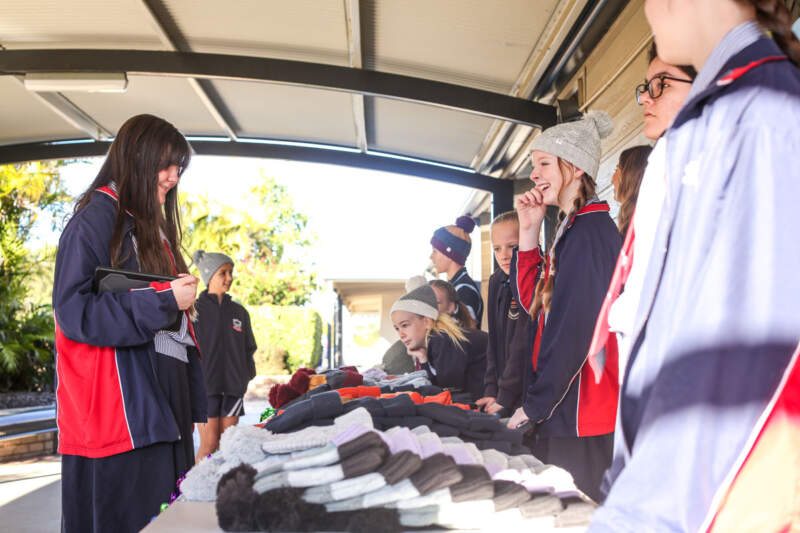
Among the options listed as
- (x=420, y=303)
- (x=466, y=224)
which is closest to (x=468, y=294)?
(x=466, y=224)

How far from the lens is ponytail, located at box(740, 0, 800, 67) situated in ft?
3.70

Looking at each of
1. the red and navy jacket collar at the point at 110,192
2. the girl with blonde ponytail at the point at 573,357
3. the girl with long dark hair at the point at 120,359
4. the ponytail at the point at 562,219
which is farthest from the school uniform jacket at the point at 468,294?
the red and navy jacket collar at the point at 110,192

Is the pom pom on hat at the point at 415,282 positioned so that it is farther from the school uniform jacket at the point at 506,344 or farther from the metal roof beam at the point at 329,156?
the metal roof beam at the point at 329,156

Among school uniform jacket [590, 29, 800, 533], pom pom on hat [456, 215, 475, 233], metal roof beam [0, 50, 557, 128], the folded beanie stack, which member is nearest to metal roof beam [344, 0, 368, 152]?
metal roof beam [0, 50, 557, 128]

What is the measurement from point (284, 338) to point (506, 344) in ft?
57.5

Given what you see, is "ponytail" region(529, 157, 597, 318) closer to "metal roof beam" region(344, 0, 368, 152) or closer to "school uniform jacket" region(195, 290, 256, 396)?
"metal roof beam" region(344, 0, 368, 152)

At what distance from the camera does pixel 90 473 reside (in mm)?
2293

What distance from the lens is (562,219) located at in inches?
110

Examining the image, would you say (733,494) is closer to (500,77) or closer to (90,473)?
(90,473)

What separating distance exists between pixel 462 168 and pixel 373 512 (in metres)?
7.28

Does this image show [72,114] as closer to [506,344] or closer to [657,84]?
[506,344]

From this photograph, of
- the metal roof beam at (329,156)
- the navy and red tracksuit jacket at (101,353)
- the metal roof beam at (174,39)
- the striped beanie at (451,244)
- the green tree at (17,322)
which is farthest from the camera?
the green tree at (17,322)

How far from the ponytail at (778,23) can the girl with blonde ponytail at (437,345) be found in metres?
2.87

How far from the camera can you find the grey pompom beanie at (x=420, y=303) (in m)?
3.94
